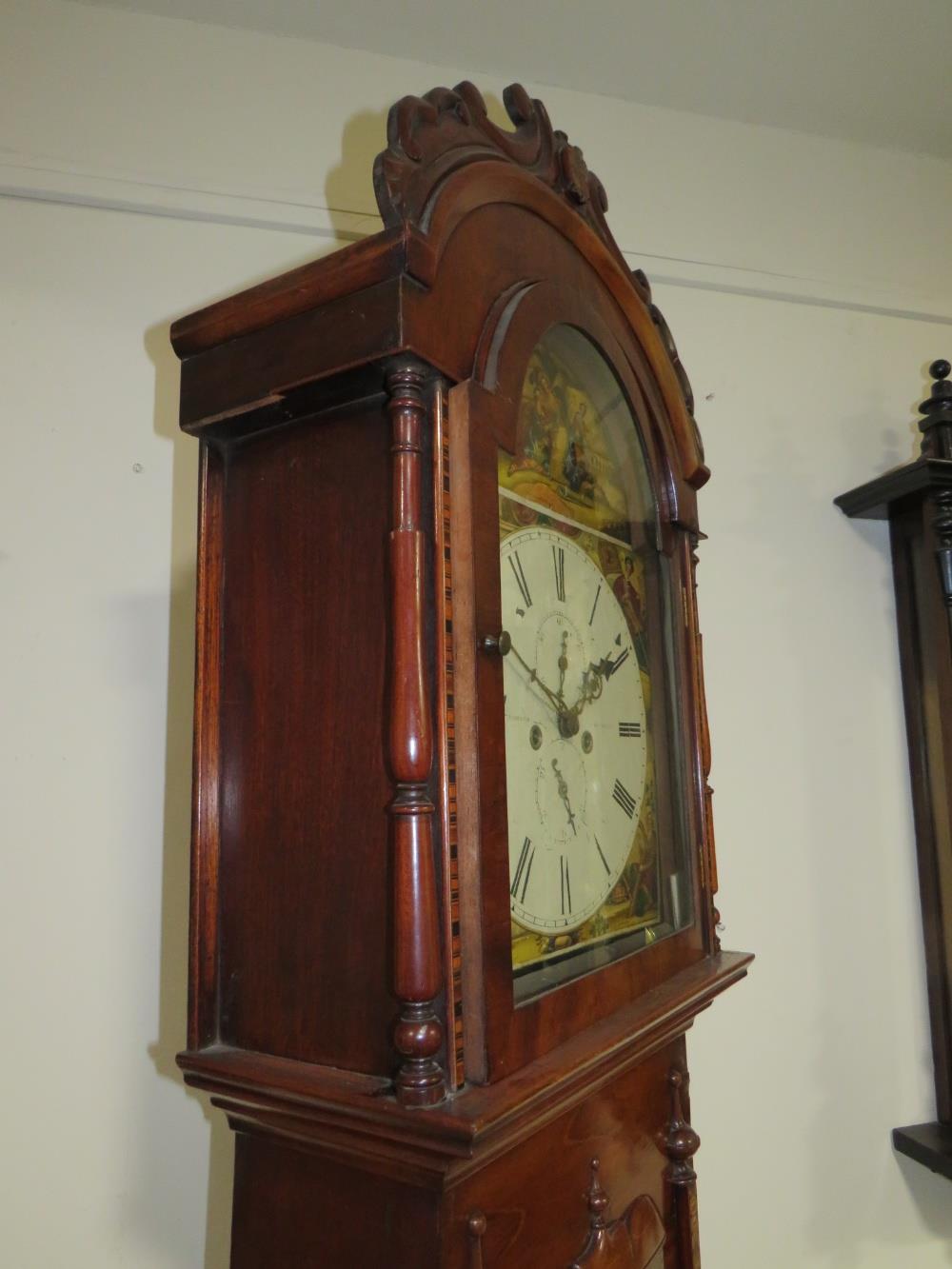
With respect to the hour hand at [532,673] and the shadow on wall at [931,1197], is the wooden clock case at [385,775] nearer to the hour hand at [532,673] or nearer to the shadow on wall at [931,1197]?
the hour hand at [532,673]

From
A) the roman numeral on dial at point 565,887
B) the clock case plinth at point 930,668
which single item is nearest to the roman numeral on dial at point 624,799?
the roman numeral on dial at point 565,887

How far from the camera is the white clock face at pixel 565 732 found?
28.3 inches

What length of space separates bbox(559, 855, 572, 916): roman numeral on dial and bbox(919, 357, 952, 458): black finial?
3.35 ft

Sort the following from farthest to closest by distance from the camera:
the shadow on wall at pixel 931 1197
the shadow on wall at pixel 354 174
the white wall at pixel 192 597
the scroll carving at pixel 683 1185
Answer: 1. the shadow on wall at pixel 931 1197
2. the shadow on wall at pixel 354 174
3. the white wall at pixel 192 597
4. the scroll carving at pixel 683 1185

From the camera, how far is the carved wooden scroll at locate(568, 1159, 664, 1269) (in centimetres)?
77

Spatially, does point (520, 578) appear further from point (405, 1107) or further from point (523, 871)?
point (405, 1107)

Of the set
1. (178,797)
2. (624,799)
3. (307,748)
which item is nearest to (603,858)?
(624,799)

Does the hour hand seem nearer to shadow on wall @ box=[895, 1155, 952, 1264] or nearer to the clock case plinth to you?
the clock case plinth

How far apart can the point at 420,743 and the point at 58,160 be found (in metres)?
1.00

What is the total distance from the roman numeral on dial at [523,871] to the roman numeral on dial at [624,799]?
17 cm

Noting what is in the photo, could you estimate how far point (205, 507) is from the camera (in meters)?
0.77

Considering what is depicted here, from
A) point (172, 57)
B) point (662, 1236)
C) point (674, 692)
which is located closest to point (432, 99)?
point (674, 692)

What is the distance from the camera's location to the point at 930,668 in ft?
4.87

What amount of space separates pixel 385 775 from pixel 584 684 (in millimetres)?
244
